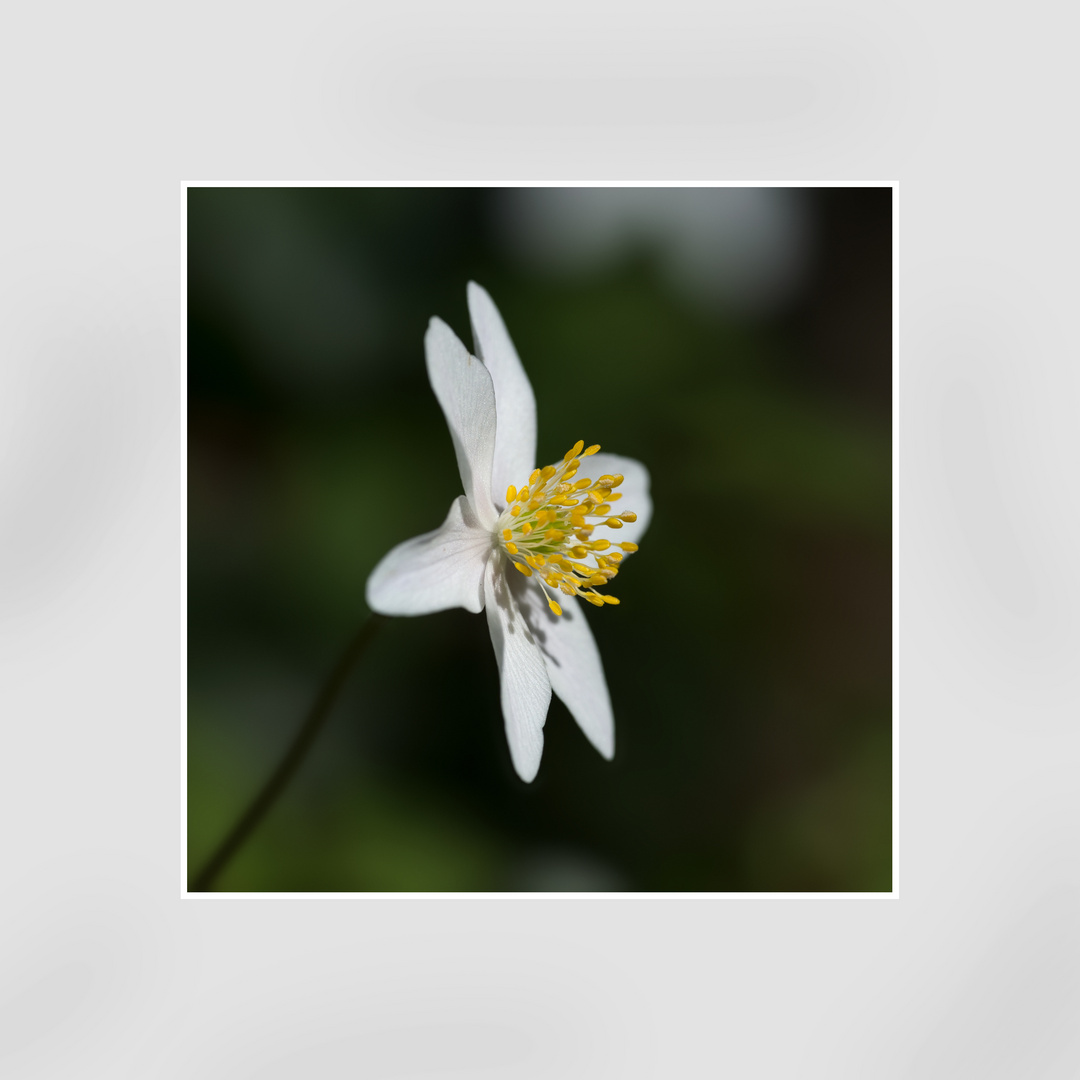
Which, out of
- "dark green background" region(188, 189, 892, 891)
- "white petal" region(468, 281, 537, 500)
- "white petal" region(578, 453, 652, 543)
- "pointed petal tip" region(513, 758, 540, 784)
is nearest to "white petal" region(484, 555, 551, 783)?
"pointed petal tip" region(513, 758, 540, 784)

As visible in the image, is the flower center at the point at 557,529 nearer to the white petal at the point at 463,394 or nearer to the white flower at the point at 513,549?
the white flower at the point at 513,549

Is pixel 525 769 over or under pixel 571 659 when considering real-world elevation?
under

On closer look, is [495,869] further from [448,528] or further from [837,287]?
[837,287]

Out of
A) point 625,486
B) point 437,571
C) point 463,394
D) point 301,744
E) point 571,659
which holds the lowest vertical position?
point 301,744

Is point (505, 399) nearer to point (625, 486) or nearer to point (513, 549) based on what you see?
point (513, 549)

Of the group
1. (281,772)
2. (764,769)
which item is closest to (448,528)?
(281,772)

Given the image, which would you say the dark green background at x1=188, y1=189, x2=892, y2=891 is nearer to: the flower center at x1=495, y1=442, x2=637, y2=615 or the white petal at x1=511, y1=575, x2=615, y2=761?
the white petal at x1=511, y1=575, x2=615, y2=761

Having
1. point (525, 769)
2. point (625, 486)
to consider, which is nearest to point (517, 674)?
point (525, 769)

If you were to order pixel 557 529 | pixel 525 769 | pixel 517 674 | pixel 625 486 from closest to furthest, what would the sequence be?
pixel 525 769, pixel 517 674, pixel 557 529, pixel 625 486

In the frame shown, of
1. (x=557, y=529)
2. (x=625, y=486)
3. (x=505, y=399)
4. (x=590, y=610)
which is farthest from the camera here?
→ (x=590, y=610)
